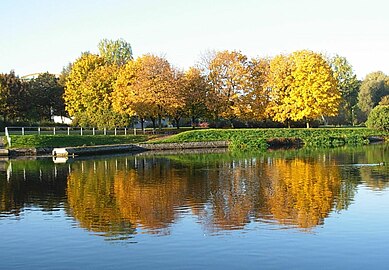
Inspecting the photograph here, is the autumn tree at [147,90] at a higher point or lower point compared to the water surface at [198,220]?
higher

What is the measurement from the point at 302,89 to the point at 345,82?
32307 mm

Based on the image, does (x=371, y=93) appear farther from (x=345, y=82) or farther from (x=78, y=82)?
(x=78, y=82)

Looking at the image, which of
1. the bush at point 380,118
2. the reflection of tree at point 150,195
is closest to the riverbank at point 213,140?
the bush at point 380,118

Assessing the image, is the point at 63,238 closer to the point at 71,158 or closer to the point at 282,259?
the point at 282,259

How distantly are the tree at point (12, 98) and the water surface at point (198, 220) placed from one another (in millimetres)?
45852

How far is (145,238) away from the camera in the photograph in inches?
582

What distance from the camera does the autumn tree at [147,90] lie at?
6531 cm

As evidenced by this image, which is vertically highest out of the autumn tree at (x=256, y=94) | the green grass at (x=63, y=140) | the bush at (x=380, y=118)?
the autumn tree at (x=256, y=94)

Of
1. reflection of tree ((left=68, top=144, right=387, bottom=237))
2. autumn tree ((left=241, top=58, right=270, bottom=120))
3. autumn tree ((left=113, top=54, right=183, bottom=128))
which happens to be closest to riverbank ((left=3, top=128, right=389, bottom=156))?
autumn tree ((left=113, top=54, right=183, bottom=128))

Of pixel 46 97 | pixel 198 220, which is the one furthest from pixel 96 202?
pixel 46 97

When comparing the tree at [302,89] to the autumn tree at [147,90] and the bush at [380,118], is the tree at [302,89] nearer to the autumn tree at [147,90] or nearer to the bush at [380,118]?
the bush at [380,118]

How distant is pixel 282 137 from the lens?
6188 cm

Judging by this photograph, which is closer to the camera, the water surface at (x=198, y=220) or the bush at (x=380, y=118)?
the water surface at (x=198, y=220)

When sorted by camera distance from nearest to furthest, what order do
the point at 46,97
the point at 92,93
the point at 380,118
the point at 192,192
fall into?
1. the point at 192,192
2. the point at 380,118
3. the point at 92,93
4. the point at 46,97
